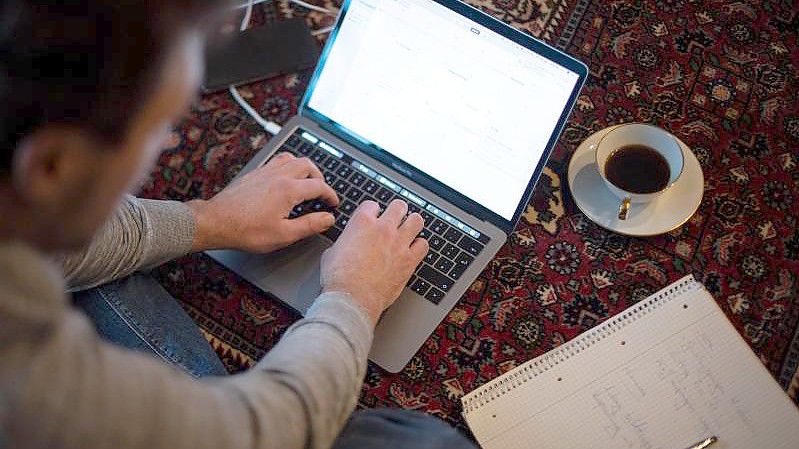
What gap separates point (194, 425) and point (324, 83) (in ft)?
1.81

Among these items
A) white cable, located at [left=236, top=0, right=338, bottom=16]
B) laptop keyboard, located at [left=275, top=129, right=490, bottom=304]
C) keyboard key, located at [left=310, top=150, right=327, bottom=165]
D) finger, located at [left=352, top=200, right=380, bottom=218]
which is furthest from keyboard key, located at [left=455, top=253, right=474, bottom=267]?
white cable, located at [left=236, top=0, right=338, bottom=16]

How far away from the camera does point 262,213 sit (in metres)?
0.95

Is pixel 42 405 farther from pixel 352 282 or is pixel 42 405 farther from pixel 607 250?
pixel 607 250

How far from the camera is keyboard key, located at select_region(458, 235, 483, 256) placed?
960 millimetres

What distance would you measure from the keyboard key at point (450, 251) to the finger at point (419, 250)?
2 centimetres

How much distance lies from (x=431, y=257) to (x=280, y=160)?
0.23m

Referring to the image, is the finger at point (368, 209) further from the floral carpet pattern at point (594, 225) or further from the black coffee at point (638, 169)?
the black coffee at point (638, 169)

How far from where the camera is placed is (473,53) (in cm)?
93

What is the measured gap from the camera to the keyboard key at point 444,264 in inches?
37.6

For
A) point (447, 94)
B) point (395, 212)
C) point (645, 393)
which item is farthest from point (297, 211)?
point (645, 393)

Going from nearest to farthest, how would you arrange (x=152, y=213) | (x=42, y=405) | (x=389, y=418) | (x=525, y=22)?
(x=42, y=405) < (x=389, y=418) < (x=152, y=213) < (x=525, y=22)

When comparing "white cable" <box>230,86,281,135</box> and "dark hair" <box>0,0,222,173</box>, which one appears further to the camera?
"white cable" <box>230,86,281,135</box>

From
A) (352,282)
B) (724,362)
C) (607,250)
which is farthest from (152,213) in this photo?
(724,362)

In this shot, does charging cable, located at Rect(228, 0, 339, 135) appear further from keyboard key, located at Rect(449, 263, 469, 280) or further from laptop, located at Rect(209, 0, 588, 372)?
keyboard key, located at Rect(449, 263, 469, 280)
